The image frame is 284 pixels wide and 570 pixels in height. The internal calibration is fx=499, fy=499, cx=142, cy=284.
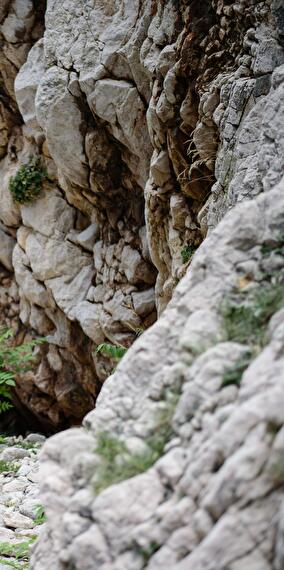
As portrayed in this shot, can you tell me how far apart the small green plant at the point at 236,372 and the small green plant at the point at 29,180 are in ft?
31.7

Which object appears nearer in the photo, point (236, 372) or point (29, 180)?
point (236, 372)

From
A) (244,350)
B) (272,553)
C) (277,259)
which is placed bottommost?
(272,553)

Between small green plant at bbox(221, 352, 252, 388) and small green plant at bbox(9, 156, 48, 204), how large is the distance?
967 cm

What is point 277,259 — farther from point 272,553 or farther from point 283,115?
point 283,115

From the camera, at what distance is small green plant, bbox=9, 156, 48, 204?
11047 mm

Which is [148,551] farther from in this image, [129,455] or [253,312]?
[253,312]

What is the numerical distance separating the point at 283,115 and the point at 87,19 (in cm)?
600

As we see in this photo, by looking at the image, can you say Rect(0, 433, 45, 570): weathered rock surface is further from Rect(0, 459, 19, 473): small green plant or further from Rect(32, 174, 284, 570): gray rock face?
Rect(32, 174, 284, 570): gray rock face

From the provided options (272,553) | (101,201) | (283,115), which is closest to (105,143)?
(101,201)

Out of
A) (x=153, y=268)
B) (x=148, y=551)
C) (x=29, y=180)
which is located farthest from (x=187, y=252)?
(x=29, y=180)

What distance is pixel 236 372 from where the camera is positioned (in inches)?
80.6

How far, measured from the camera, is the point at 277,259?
91.7 inches

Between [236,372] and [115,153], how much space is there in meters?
7.51

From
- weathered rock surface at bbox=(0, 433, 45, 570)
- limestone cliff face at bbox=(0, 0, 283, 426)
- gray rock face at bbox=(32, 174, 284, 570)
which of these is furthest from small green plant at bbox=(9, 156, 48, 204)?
gray rock face at bbox=(32, 174, 284, 570)
